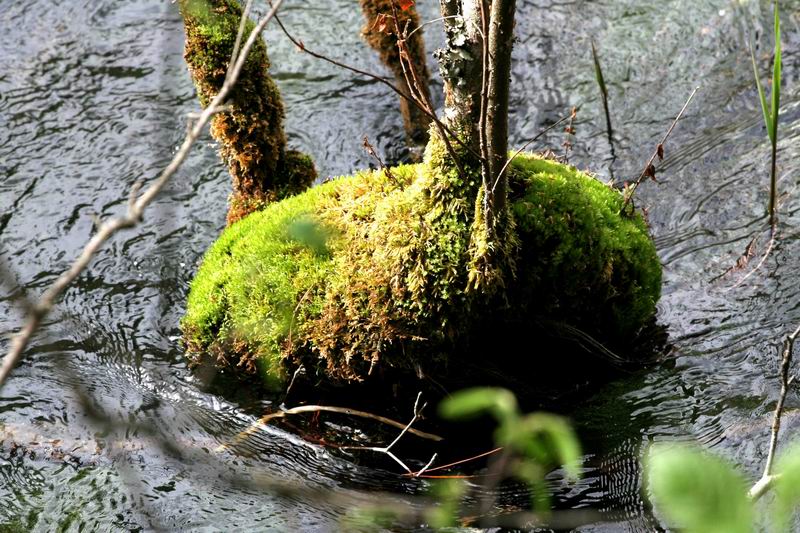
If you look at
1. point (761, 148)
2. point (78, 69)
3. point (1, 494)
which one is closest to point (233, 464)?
point (1, 494)

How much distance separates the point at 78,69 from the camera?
23.6 ft

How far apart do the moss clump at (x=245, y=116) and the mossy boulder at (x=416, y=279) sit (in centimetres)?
68

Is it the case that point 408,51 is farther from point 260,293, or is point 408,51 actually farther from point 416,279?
point 416,279

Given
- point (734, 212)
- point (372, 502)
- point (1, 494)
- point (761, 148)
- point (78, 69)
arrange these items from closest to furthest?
point (372, 502)
point (1, 494)
point (734, 212)
point (761, 148)
point (78, 69)

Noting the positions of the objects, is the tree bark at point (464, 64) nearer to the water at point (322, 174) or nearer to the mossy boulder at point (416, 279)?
the mossy boulder at point (416, 279)

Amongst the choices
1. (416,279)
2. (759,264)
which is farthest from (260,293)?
(759,264)

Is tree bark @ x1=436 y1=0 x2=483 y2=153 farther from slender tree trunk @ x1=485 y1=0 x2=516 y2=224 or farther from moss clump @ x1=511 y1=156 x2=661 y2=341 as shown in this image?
moss clump @ x1=511 y1=156 x2=661 y2=341

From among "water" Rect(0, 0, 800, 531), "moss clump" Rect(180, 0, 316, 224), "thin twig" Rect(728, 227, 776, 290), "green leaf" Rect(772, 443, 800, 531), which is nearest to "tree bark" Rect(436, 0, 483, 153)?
"water" Rect(0, 0, 800, 531)

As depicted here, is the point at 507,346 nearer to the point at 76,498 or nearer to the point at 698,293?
the point at 698,293

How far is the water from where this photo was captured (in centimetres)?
343

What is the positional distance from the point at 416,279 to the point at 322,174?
8.75 ft

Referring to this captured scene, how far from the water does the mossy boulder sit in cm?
36

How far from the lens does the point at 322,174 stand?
6.01 metres

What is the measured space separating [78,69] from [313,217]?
4.33 metres
